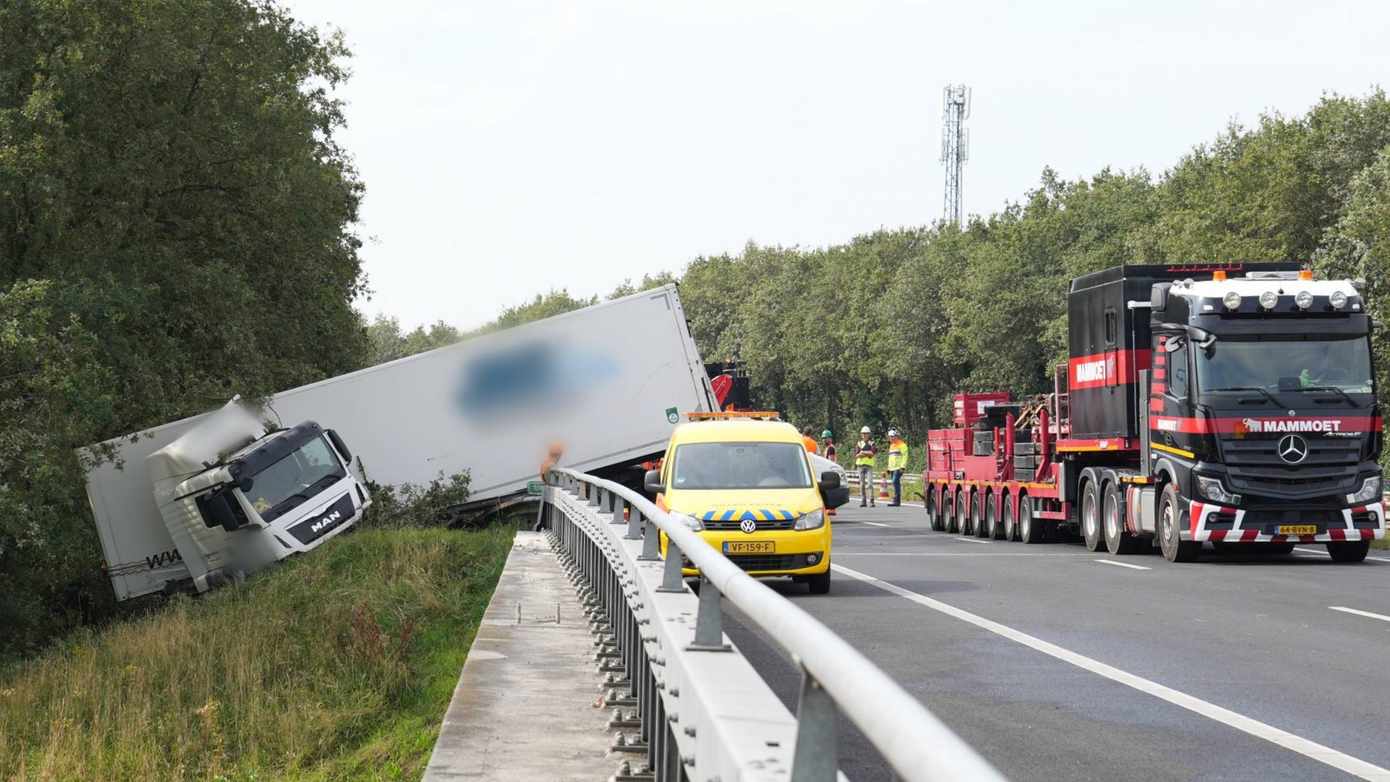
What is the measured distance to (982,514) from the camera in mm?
31609

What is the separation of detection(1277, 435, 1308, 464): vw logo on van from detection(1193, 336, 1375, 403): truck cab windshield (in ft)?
1.90

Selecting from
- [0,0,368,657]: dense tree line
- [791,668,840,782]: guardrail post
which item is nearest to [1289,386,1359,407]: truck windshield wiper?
[0,0,368,657]: dense tree line

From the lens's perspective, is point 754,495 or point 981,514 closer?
Answer: point 754,495

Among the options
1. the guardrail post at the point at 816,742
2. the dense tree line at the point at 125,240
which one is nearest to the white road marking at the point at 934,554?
the dense tree line at the point at 125,240

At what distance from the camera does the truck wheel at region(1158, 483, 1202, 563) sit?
72.7ft

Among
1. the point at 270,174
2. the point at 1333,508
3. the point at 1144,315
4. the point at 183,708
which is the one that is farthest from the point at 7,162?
the point at 1333,508

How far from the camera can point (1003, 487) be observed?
30000mm

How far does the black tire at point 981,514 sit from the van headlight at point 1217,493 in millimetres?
9687

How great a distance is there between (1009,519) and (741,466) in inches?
471

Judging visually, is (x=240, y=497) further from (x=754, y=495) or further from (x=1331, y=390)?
(x=1331, y=390)

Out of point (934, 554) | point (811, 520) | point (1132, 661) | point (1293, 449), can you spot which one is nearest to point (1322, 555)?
point (1293, 449)

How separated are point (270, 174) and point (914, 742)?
2814 cm

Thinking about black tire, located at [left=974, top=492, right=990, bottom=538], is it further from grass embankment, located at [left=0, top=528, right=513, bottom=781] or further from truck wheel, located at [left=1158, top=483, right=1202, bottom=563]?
grass embankment, located at [left=0, top=528, right=513, bottom=781]

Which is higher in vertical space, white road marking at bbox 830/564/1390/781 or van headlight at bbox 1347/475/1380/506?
van headlight at bbox 1347/475/1380/506
